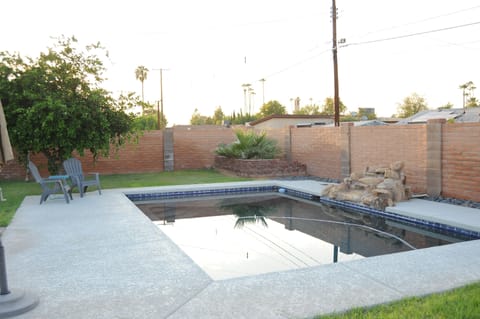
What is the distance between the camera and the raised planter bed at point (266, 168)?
14.8 metres

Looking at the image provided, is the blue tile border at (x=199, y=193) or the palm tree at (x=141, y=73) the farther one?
the palm tree at (x=141, y=73)

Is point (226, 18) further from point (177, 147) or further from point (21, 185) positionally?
point (21, 185)

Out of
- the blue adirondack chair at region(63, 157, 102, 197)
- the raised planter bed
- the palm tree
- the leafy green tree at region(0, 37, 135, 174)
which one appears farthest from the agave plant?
the palm tree

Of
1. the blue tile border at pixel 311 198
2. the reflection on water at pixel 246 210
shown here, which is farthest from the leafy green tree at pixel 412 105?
the reflection on water at pixel 246 210

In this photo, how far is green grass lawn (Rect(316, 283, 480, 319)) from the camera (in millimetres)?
3375

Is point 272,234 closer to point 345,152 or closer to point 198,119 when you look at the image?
point 345,152

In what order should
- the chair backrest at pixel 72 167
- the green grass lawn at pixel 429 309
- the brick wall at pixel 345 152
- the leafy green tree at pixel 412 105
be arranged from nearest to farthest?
1. the green grass lawn at pixel 429 309
2. the brick wall at pixel 345 152
3. the chair backrest at pixel 72 167
4. the leafy green tree at pixel 412 105

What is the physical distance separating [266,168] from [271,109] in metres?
48.8

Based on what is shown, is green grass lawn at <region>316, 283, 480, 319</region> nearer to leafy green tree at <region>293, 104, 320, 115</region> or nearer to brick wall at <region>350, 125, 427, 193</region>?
brick wall at <region>350, 125, 427, 193</region>

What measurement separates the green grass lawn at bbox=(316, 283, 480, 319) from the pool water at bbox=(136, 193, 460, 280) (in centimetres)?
211

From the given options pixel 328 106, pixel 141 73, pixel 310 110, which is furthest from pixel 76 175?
pixel 310 110

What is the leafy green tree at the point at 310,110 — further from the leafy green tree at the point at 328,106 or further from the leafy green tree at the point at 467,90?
the leafy green tree at the point at 467,90

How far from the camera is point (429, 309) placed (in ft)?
11.4

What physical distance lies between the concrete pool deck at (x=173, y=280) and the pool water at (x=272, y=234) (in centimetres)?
76
